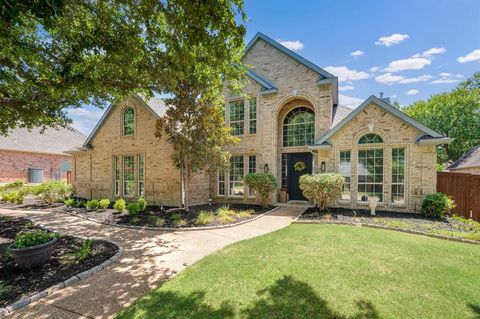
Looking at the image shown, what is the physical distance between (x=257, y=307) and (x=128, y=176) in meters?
13.2

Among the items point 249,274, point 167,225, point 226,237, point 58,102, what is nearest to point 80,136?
point 58,102

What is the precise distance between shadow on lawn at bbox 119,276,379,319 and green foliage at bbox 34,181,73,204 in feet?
47.6

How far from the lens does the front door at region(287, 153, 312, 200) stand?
44.1 feet

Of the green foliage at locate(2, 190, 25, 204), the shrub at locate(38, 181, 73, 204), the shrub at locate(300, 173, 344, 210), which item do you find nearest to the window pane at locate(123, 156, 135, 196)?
the shrub at locate(38, 181, 73, 204)

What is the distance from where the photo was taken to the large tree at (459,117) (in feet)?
78.3

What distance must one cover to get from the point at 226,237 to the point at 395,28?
1258cm

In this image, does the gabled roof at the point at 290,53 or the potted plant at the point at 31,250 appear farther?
the gabled roof at the point at 290,53

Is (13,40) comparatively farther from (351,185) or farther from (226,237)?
(351,185)

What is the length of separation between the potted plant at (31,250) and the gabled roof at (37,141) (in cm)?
1795

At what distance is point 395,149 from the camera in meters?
10.6

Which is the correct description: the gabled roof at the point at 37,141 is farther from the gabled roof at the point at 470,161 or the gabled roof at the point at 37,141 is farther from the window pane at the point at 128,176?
the gabled roof at the point at 470,161

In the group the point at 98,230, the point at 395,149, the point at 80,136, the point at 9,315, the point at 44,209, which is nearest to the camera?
the point at 9,315

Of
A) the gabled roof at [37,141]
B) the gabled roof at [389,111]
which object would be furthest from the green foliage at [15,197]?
the gabled roof at [389,111]

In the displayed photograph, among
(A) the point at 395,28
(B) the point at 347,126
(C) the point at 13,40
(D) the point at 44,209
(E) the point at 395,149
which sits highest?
(A) the point at 395,28
